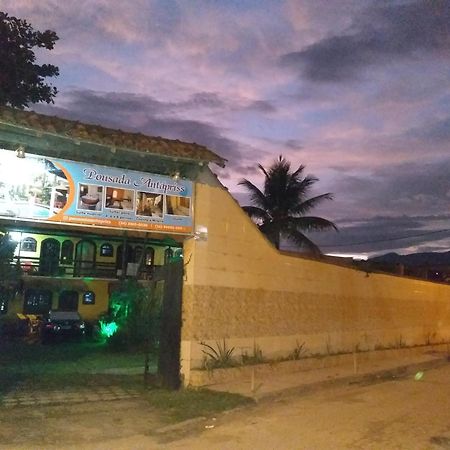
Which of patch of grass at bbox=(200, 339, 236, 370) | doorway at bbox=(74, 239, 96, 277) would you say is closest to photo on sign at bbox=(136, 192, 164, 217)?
patch of grass at bbox=(200, 339, 236, 370)

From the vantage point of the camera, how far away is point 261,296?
12695mm

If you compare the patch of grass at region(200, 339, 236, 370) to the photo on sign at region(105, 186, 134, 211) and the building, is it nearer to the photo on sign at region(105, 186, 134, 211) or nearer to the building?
the building

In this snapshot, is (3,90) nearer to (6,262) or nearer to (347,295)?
(6,262)

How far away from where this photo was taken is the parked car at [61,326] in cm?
2314

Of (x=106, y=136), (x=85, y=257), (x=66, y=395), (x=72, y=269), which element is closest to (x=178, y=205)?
(x=106, y=136)

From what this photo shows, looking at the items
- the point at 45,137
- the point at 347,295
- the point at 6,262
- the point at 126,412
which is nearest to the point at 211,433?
the point at 126,412

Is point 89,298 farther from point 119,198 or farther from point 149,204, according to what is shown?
point 119,198

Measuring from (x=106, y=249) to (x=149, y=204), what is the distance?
20690mm

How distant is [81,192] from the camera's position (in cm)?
971

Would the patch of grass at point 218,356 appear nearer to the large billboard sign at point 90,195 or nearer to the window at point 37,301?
the large billboard sign at point 90,195

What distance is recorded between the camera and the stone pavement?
9370 mm

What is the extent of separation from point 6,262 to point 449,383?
34.2 ft

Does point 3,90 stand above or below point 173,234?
above

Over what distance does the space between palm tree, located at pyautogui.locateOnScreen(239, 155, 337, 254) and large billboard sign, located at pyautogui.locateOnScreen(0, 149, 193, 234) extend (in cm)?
1487
